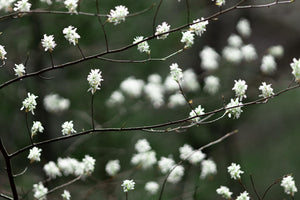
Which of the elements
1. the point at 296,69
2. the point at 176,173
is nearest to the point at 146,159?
the point at 176,173

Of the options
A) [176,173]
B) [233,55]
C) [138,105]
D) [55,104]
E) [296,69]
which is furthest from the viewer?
[138,105]

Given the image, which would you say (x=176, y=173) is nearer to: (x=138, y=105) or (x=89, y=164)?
(x=89, y=164)

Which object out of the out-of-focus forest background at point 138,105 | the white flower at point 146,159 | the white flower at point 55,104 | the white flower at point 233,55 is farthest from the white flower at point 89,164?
the white flower at point 233,55

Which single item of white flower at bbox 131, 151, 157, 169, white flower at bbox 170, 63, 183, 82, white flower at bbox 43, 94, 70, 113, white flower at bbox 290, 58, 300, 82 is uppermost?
white flower at bbox 43, 94, 70, 113

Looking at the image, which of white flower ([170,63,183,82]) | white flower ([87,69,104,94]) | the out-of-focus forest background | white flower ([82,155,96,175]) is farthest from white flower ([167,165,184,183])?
white flower ([87,69,104,94])

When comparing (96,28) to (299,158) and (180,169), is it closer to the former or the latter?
(180,169)

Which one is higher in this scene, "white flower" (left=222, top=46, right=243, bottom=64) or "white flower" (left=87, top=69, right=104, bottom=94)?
"white flower" (left=222, top=46, right=243, bottom=64)

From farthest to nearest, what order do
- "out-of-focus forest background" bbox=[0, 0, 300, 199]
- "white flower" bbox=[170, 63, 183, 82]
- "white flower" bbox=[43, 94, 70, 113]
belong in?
"out-of-focus forest background" bbox=[0, 0, 300, 199] < "white flower" bbox=[43, 94, 70, 113] < "white flower" bbox=[170, 63, 183, 82]

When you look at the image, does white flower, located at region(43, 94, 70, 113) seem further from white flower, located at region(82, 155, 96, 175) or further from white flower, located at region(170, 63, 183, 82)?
white flower, located at region(170, 63, 183, 82)
